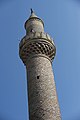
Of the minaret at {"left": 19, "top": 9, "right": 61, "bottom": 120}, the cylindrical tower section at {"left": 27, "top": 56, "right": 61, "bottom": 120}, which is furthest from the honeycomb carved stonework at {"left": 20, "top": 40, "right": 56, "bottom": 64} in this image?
the cylindrical tower section at {"left": 27, "top": 56, "right": 61, "bottom": 120}

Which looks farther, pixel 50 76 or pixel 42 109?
A: pixel 50 76

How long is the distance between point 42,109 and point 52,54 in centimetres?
409

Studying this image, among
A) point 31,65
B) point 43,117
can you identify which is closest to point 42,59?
point 31,65

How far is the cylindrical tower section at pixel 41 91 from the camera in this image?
10977 millimetres

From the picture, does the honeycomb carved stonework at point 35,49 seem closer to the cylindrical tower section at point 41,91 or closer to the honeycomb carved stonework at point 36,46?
the honeycomb carved stonework at point 36,46

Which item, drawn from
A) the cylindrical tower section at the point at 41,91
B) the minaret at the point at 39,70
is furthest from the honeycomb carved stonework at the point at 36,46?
the cylindrical tower section at the point at 41,91

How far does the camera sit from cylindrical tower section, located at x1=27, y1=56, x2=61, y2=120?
432 inches

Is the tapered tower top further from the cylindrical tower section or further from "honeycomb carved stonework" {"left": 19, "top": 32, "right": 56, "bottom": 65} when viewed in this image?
the cylindrical tower section

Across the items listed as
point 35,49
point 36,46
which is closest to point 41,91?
point 35,49

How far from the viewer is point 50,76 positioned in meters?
12.6

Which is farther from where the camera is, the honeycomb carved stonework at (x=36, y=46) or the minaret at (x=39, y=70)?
the honeycomb carved stonework at (x=36, y=46)

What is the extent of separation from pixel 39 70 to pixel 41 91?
1.28 m

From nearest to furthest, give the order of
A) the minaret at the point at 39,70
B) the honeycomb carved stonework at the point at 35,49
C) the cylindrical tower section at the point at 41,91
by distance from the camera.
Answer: the cylindrical tower section at the point at 41,91 → the minaret at the point at 39,70 → the honeycomb carved stonework at the point at 35,49

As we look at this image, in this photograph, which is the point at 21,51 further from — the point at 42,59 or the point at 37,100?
the point at 37,100
